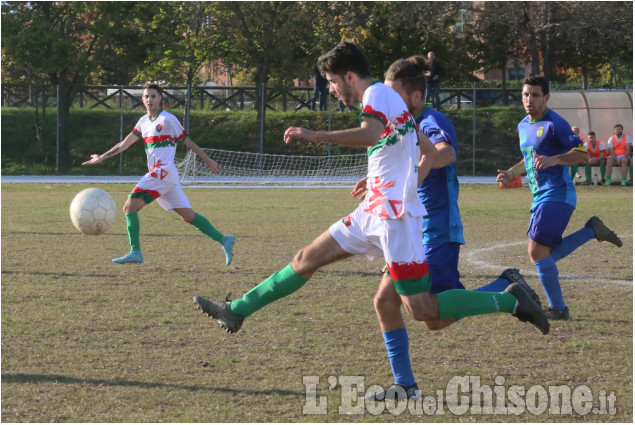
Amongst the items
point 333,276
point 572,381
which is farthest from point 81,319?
point 572,381

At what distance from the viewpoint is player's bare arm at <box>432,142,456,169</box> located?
15.6 feet

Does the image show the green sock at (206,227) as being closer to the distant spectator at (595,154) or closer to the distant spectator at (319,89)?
the distant spectator at (595,154)

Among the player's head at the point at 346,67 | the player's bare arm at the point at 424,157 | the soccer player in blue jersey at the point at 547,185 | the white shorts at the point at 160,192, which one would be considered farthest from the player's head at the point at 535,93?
the white shorts at the point at 160,192

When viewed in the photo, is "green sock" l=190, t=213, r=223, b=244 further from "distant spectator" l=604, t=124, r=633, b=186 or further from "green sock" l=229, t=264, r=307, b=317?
"distant spectator" l=604, t=124, r=633, b=186

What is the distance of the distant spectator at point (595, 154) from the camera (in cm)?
2375

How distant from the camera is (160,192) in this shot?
10.1 metres

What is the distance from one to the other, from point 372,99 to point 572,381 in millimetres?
2047

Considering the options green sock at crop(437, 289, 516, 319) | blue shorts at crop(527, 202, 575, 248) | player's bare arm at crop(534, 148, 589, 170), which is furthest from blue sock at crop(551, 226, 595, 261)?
green sock at crop(437, 289, 516, 319)

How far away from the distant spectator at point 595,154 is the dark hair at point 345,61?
20.5 meters

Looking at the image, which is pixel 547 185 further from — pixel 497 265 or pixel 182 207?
pixel 182 207

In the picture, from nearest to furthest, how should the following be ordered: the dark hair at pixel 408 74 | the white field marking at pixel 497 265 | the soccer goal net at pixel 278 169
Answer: the dark hair at pixel 408 74, the white field marking at pixel 497 265, the soccer goal net at pixel 278 169

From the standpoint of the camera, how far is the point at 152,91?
32.9 ft

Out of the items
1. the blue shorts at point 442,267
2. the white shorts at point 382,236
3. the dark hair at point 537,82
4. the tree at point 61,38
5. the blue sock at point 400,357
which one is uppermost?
the tree at point 61,38

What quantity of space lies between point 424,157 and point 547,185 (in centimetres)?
266
